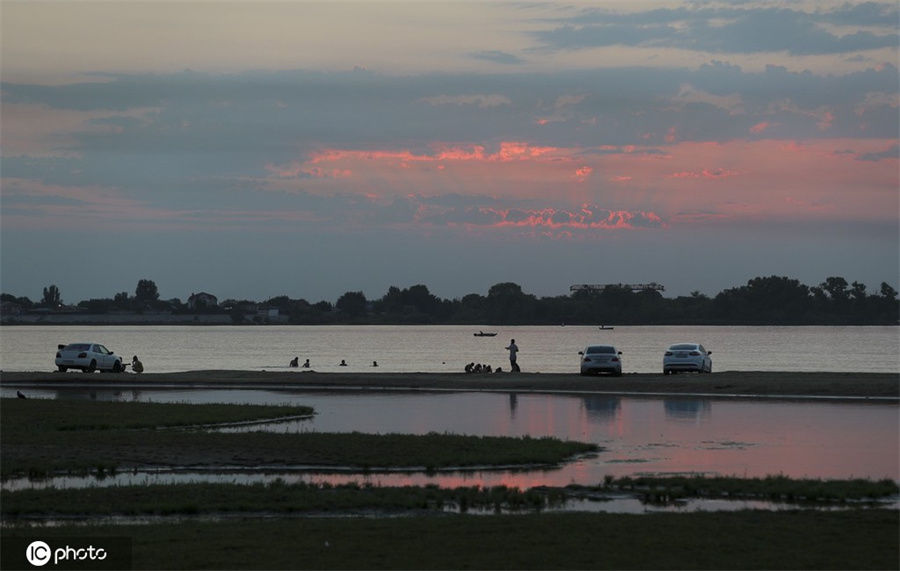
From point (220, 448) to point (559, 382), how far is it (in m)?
26.1

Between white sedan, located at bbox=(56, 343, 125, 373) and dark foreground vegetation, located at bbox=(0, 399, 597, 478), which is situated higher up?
white sedan, located at bbox=(56, 343, 125, 373)

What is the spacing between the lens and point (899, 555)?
540 inches

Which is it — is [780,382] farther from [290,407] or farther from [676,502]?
[676,502]

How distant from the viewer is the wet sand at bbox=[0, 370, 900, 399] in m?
43.1

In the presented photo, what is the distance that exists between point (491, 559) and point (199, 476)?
9.43m

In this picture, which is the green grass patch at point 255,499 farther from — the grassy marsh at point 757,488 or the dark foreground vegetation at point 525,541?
the grassy marsh at point 757,488

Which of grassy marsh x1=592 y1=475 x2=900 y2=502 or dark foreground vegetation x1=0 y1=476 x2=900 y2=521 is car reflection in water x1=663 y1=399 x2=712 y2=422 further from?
dark foreground vegetation x1=0 y1=476 x2=900 y2=521

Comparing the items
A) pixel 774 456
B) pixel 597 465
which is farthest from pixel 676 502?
pixel 774 456

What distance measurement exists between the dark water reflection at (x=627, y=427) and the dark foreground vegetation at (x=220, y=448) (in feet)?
3.95

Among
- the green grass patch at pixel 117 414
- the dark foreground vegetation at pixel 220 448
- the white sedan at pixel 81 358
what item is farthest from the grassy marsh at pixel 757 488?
the white sedan at pixel 81 358

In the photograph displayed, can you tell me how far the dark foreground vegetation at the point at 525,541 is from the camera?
13430mm

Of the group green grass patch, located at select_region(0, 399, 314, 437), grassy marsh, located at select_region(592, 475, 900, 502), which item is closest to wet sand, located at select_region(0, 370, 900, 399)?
green grass patch, located at select_region(0, 399, 314, 437)

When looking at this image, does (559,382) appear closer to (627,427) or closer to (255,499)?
(627,427)

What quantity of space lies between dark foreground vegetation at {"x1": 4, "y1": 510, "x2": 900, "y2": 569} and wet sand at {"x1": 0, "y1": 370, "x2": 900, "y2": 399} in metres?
26.7
